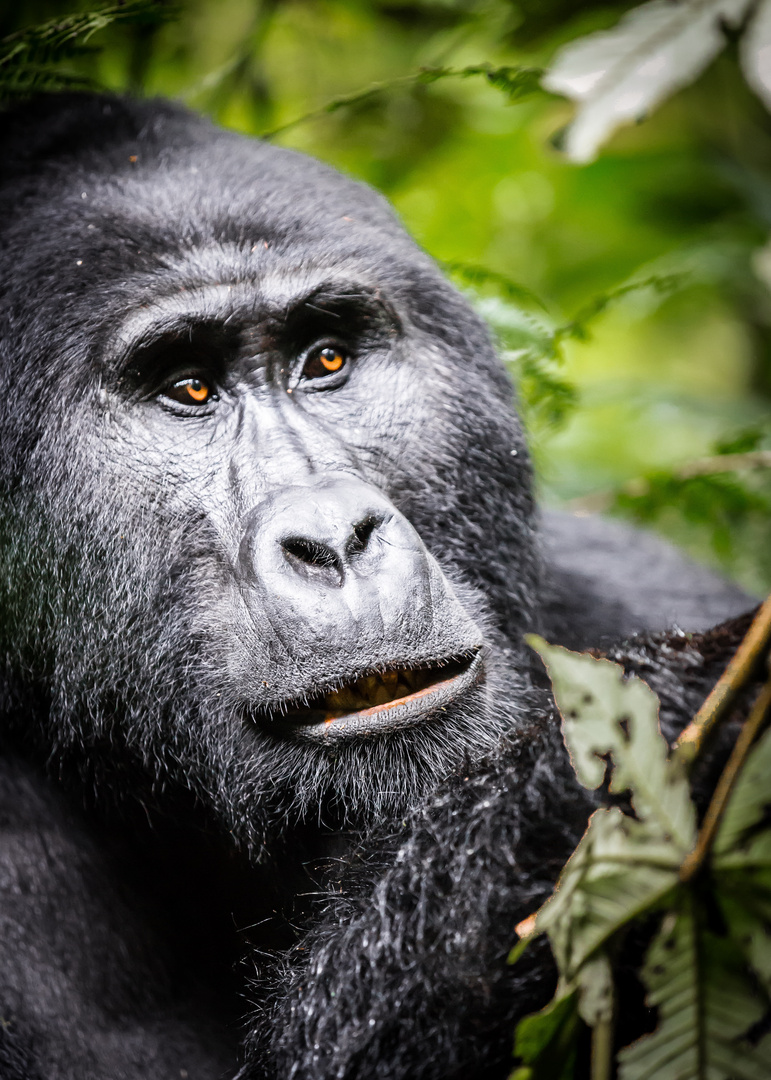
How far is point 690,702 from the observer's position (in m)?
1.83

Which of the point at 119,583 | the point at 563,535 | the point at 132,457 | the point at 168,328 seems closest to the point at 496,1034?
the point at 119,583

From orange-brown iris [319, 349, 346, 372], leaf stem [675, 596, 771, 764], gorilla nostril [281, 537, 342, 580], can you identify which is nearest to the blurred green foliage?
orange-brown iris [319, 349, 346, 372]

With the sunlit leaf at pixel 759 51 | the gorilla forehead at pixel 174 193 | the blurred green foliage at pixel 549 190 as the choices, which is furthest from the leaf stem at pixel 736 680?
the blurred green foliage at pixel 549 190

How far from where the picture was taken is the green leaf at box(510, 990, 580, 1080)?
4.20ft

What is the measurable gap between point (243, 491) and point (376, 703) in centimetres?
59

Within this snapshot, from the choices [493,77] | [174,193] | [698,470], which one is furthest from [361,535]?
[698,470]

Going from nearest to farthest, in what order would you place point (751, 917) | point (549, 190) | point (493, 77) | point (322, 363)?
point (751, 917) < point (322, 363) < point (493, 77) < point (549, 190)

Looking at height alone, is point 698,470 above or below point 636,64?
below

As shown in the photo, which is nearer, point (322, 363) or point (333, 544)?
point (333, 544)

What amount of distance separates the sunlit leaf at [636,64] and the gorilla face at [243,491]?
895mm

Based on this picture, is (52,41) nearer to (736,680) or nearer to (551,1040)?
(736,680)

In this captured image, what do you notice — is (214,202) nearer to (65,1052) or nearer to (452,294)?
(452,294)

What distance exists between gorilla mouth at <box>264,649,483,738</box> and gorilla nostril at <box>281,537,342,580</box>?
0.24m

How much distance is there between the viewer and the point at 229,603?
2.23 m
